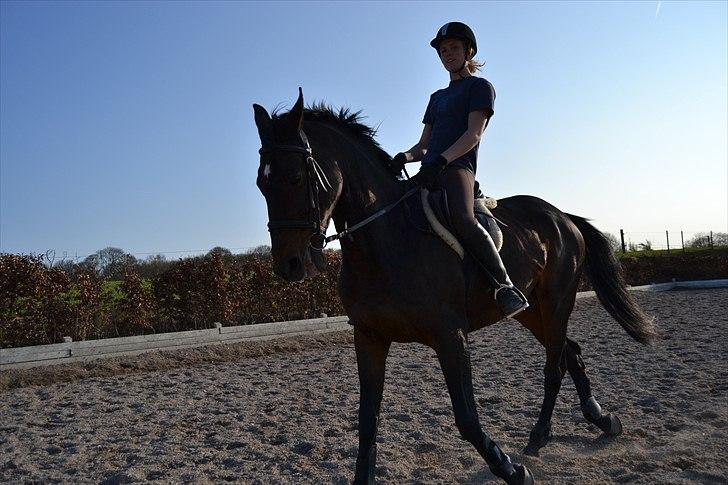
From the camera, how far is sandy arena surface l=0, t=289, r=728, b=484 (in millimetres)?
4203

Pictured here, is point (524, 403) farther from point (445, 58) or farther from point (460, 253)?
point (445, 58)

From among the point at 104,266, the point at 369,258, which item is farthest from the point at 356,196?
the point at 104,266

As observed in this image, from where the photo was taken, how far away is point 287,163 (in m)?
3.02

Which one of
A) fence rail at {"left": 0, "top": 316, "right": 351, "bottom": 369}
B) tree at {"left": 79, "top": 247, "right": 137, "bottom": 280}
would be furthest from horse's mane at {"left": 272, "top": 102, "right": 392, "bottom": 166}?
tree at {"left": 79, "top": 247, "right": 137, "bottom": 280}

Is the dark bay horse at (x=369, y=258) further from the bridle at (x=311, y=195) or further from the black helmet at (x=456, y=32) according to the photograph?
the black helmet at (x=456, y=32)

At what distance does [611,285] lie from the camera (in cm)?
575

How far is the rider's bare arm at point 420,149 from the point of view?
423 centimetres

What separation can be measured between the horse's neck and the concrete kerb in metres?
7.35

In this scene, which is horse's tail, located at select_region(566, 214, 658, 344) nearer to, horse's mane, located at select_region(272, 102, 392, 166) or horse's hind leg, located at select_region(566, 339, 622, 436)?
horse's hind leg, located at select_region(566, 339, 622, 436)

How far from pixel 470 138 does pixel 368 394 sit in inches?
66.0

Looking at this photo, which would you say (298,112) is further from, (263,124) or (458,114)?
(458,114)

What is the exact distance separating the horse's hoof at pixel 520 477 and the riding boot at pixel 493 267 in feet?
3.01

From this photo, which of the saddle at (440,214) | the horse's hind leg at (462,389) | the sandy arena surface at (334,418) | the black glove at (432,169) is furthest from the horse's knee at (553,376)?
the black glove at (432,169)

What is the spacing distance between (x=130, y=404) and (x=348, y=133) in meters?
4.67
